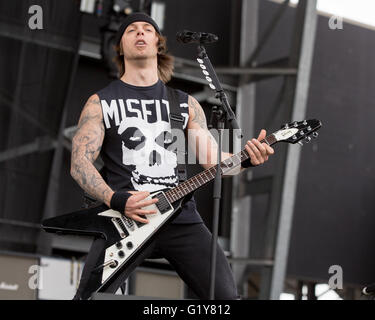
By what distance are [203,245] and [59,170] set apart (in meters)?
6.36

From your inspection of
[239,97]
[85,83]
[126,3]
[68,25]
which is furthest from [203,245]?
[239,97]

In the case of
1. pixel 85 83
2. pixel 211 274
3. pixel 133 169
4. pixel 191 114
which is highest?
pixel 85 83

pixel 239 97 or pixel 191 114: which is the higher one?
pixel 239 97

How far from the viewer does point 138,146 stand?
404 centimetres

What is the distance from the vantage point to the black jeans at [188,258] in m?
3.80

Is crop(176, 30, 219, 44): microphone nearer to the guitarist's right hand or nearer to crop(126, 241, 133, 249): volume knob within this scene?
the guitarist's right hand

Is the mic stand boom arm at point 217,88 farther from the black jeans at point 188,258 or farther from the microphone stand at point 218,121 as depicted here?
the black jeans at point 188,258

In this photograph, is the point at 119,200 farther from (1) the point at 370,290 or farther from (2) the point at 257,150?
(1) the point at 370,290

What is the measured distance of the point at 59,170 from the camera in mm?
10039

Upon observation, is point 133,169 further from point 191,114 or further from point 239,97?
point 239,97

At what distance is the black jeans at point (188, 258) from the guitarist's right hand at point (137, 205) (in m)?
0.16
